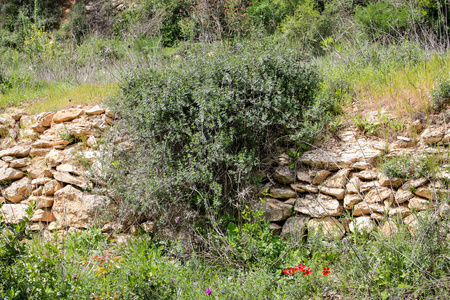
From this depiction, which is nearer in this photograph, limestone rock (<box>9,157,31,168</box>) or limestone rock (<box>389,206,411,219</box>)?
limestone rock (<box>389,206,411,219</box>)

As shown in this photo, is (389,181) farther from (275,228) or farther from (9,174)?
(9,174)

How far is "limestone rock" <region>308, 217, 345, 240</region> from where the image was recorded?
10.7 ft

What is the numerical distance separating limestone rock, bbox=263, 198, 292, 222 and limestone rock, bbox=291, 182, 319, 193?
210mm

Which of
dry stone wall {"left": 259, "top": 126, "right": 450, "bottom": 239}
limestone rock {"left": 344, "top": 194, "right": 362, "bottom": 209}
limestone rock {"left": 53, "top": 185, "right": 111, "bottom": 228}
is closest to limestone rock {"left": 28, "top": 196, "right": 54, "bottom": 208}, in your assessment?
limestone rock {"left": 53, "top": 185, "right": 111, "bottom": 228}

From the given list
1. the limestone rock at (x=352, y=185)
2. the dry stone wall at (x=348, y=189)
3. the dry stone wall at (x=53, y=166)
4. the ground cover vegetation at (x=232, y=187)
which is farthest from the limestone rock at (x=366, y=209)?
the dry stone wall at (x=53, y=166)

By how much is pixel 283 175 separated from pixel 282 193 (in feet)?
0.66

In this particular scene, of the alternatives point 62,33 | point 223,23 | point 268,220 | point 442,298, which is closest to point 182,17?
point 223,23

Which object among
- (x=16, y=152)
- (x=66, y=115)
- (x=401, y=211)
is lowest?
(x=401, y=211)

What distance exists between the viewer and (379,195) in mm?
3240

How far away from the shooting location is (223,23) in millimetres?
8625

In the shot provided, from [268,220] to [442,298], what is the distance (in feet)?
5.13

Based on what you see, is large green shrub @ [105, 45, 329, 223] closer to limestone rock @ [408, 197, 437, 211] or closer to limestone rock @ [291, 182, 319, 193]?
limestone rock @ [291, 182, 319, 193]

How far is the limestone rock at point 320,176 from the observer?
11.8ft

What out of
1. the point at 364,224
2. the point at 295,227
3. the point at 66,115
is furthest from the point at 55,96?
the point at 364,224
